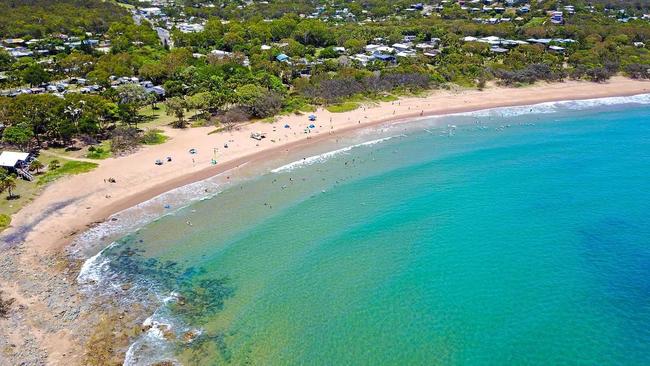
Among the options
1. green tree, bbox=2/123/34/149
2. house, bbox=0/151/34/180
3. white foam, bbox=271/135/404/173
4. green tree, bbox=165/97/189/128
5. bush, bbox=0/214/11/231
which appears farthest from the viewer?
green tree, bbox=165/97/189/128

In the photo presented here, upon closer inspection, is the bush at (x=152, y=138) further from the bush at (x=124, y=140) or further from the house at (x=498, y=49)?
the house at (x=498, y=49)

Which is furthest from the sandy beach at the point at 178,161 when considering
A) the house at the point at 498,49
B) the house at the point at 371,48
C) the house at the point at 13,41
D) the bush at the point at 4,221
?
the house at the point at 13,41

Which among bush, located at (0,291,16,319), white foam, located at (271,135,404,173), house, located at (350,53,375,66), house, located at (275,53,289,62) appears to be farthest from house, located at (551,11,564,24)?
bush, located at (0,291,16,319)

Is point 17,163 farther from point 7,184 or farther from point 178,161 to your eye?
point 178,161

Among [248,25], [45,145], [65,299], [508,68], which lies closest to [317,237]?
[65,299]

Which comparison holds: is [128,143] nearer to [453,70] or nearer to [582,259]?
[582,259]

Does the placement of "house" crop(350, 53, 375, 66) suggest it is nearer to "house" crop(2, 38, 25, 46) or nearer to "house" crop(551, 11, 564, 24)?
"house" crop(551, 11, 564, 24)
